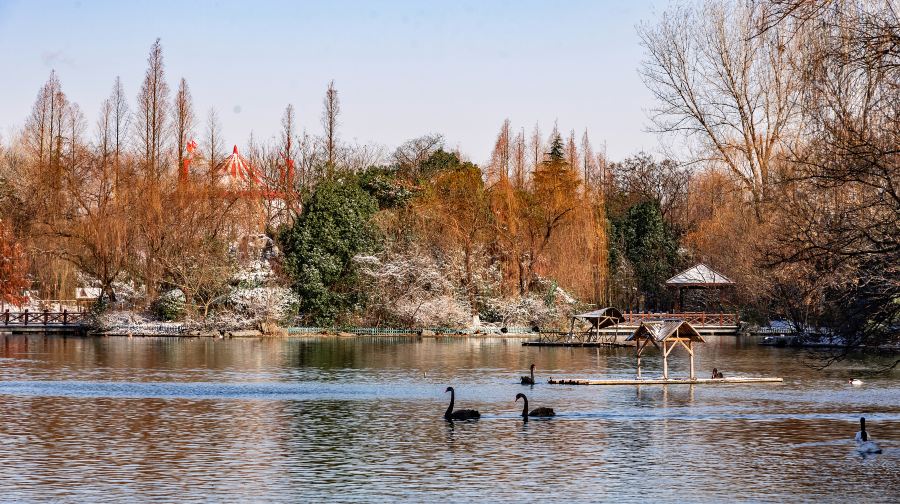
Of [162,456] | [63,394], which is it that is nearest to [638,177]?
[63,394]

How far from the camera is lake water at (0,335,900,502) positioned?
1881cm

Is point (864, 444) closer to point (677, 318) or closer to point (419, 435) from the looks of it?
point (419, 435)

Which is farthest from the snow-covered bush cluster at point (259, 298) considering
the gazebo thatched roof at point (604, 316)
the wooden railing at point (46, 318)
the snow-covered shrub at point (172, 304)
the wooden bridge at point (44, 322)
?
the gazebo thatched roof at point (604, 316)

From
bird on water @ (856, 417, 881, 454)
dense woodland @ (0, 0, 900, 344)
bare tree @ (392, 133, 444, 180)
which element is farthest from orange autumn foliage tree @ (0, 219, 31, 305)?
bird on water @ (856, 417, 881, 454)

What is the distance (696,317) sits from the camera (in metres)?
71.8

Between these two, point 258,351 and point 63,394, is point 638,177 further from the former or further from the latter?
point 63,394

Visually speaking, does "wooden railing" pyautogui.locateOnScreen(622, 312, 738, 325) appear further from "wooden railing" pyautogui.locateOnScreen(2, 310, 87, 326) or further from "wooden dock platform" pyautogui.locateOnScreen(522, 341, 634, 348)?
"wooden railing" pyautogui.locateOnScreen(2, 310, 87, 326)

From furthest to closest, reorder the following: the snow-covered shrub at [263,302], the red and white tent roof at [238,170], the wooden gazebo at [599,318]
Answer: the red and white tent roof at [238,170] → the snow-covered shrub at [263,302] → the wooden gazebo at [599,318]

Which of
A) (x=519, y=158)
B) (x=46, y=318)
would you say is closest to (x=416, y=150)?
(x=519, y=158)

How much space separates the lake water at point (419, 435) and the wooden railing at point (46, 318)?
24.0 m

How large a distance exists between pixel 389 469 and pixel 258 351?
33.6 m

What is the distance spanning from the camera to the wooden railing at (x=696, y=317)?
70375mm

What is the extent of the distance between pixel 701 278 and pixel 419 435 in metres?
49.6

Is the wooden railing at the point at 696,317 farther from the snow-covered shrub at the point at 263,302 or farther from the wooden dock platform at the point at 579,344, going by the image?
the snow-covered shrub at the point at 263,302
